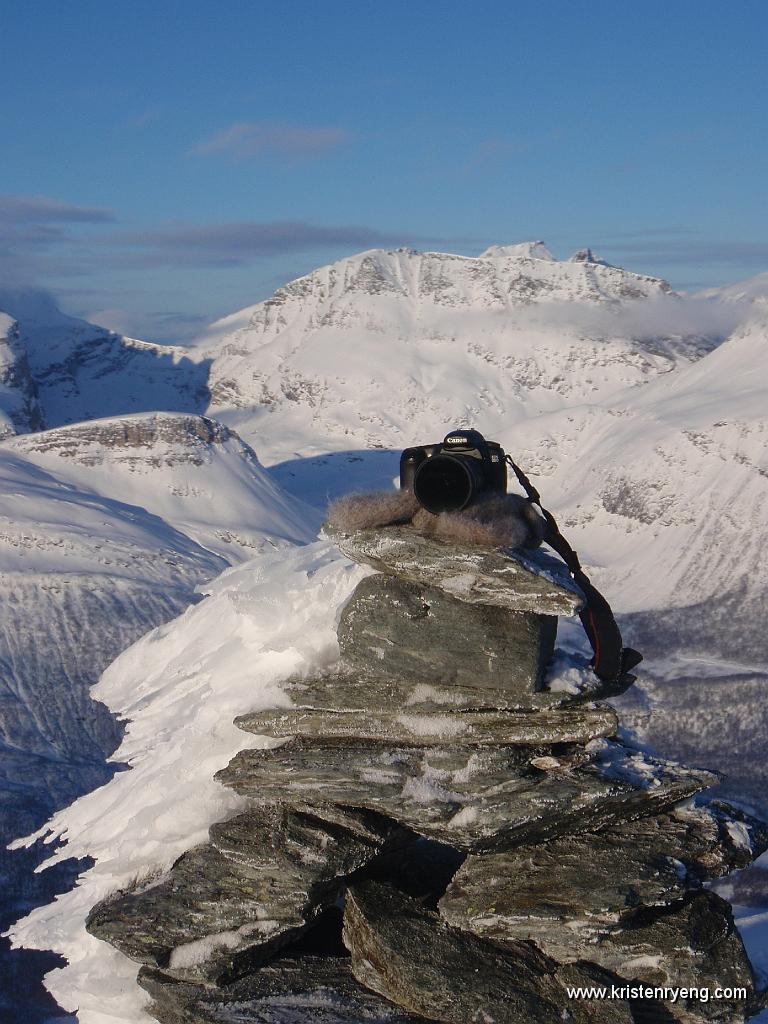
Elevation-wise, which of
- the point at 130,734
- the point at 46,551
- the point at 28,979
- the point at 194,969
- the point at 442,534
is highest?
the point at 442,534

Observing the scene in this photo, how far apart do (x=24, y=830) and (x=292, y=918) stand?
69.2 metres

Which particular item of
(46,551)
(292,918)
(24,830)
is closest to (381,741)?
(292,918)

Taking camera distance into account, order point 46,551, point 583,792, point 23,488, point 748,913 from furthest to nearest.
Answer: point 23,488
point 46,551
point 748,913
point 583,792

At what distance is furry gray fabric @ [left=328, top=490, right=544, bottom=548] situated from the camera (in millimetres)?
11648

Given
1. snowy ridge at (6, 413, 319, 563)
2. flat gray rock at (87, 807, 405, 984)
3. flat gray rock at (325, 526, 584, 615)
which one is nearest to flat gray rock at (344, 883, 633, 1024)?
flat gray rock at (87, 807, 405, 984)

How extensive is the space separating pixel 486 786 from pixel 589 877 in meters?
1.47

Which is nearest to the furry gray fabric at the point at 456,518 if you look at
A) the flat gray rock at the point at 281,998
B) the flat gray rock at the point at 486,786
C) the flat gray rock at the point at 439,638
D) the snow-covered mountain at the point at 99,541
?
the flat gray rock at the point at 439,638

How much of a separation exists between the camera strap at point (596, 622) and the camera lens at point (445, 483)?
64 centimetres

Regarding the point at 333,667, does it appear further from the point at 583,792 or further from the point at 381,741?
the point at 583,792

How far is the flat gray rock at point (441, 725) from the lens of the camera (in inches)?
452

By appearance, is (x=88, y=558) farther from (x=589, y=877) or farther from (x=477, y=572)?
(x=589, y=877)

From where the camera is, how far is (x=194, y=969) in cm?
1205

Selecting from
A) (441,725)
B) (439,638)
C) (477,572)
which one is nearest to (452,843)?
(441,725)

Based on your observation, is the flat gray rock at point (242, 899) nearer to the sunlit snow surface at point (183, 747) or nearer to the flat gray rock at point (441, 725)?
the sunlit snow surface at point (183, 747)
